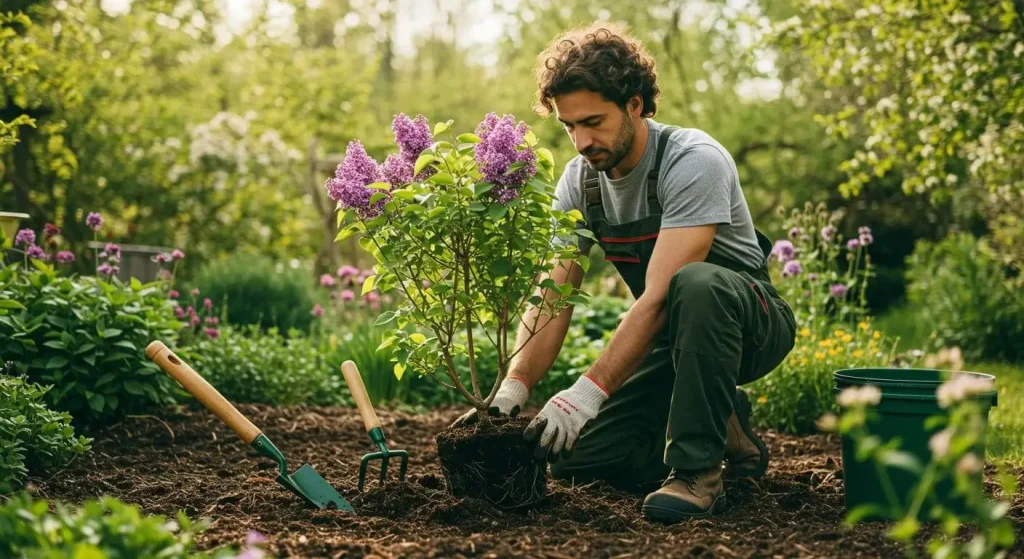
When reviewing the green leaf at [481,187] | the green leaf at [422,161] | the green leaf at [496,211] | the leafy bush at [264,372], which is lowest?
the leafy bush at [264,372]

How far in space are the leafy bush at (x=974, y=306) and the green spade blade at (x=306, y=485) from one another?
548 centimetres

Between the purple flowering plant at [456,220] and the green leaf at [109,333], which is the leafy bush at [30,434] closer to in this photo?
the green leaf at [109,333]

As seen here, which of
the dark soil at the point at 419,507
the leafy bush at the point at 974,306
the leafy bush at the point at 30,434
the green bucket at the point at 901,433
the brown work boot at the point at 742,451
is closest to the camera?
the dark soil at the point at 419,507

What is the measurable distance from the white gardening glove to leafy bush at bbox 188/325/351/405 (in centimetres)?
187

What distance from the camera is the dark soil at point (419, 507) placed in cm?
222

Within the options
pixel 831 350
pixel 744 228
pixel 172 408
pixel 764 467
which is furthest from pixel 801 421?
pixel 172 408

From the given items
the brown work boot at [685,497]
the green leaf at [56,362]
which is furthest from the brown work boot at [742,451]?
the green leaf at [56,362]

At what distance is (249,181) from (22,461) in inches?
251

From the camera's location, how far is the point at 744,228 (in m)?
3.14

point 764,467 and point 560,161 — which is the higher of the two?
point 560,161

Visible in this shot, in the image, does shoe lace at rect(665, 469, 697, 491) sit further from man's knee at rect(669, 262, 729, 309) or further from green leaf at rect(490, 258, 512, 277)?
green leaf at rect(490, 258, 512, 277)

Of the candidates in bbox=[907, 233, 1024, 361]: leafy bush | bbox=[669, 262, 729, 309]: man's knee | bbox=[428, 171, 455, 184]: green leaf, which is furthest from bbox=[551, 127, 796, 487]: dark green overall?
bbox=[907, 233, 1024, 361]: leafy bush

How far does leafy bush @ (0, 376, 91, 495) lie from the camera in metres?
2.83

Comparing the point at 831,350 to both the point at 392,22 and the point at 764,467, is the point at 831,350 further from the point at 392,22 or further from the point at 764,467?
the point at 392,22
